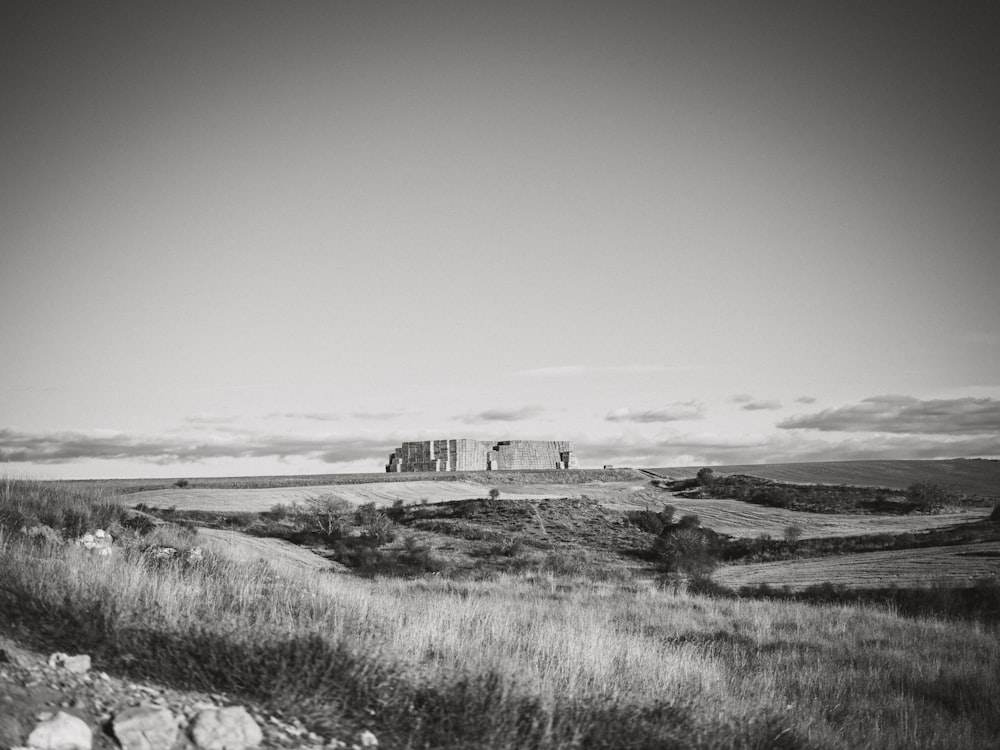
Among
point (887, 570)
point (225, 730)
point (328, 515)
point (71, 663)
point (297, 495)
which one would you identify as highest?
point (71, 663)

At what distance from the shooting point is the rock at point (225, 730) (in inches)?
165

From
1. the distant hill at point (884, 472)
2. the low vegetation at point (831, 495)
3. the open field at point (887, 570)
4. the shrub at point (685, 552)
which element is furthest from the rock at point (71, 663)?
the distant hill at point (884, 472)

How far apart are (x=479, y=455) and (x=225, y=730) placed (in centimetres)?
9724

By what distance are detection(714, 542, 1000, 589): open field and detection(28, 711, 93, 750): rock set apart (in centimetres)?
2353

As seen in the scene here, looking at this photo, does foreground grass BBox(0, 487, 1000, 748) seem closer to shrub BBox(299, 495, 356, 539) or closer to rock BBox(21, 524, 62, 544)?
rock BBox(21, 524, 62, 544)

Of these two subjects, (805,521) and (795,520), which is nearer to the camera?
(805,521)

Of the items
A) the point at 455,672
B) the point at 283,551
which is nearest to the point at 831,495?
the point at 283,551

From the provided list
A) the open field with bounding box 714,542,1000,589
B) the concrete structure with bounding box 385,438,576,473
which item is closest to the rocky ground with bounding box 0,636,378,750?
the open field with bounding box 714,542,1000,589

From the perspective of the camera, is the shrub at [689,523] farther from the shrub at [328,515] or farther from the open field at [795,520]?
the shrub at [328,515]

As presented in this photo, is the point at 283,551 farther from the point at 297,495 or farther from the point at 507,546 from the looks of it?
the point at 297,495

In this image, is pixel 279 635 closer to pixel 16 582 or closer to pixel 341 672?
pixel 341 672

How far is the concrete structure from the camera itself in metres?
97.3

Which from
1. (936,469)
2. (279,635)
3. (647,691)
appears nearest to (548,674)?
(647,691)

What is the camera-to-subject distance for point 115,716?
4277 millimetres
